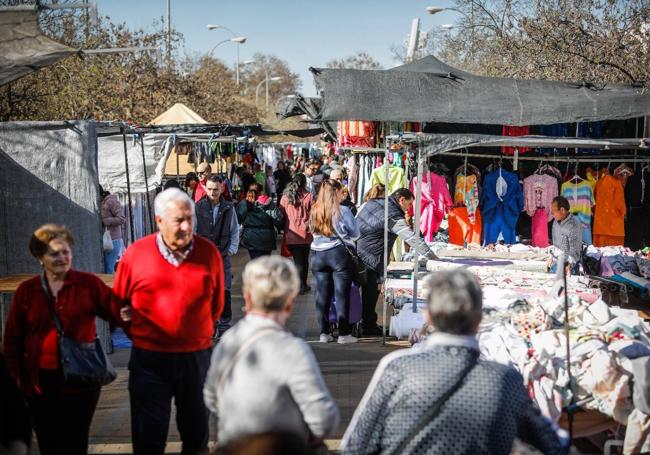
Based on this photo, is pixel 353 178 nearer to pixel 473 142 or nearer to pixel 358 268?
pixel 358 268

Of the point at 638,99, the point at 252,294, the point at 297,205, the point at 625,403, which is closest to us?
the point at 252,294

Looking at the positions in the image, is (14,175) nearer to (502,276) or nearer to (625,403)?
(502,276)

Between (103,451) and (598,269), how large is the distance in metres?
8.43

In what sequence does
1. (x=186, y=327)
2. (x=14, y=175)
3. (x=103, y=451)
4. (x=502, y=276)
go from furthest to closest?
(x=502, y=276), (x=14, y=175), (x=103, y=451), (x=186, y=327)

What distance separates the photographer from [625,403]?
5590mm

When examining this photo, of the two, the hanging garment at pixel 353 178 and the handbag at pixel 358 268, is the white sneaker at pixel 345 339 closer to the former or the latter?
the handbag at pixel 358 268

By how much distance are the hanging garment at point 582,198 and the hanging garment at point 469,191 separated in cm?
131

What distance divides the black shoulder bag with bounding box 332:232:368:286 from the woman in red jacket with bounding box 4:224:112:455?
5.14 m

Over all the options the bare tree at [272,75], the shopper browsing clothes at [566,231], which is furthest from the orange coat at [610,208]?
the bare tree at [272,75]

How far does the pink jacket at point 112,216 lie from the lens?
479 inches

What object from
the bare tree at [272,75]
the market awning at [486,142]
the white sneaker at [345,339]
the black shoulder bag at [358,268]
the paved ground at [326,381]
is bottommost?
the paved ground at [326,381]

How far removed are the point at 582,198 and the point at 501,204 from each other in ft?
4.07

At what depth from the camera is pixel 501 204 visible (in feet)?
42.3

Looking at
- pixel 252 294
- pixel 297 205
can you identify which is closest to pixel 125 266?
pixel 252 294
